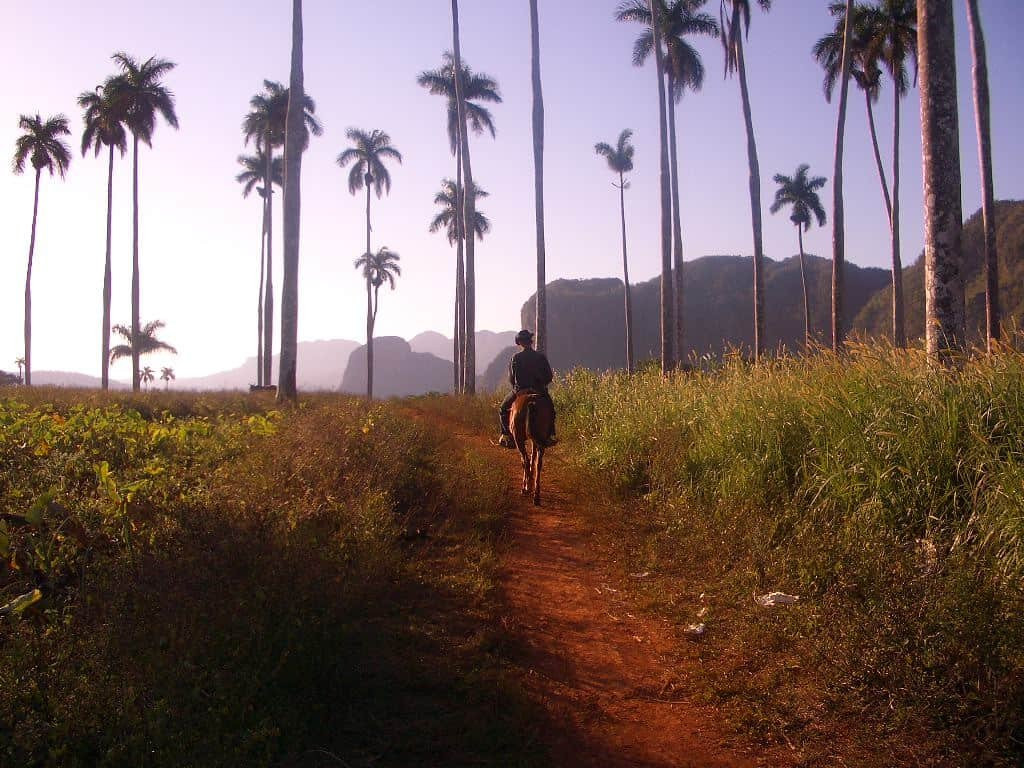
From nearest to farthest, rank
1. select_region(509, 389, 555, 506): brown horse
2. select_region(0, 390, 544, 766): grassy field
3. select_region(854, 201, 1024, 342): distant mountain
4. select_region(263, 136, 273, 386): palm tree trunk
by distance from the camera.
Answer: select_region(0, 390, 544, 766): grassy field < select_region(509, 389, 555, 506): brown horse < select_region(263, 136, 273, 386): palm tree trunk < select_region(854, 201, 1024, 342): distant mountain

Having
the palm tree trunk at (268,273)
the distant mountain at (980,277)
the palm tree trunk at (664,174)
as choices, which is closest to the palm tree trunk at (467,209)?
the palm tree trunk at (664,174)

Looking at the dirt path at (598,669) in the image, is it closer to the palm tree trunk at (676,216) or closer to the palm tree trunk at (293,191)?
the palm tree trunk at (293,191)

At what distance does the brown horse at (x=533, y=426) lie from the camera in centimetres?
901

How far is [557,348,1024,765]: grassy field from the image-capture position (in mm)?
3363

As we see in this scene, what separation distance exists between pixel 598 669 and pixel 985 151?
20437mm

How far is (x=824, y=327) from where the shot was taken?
70.9m

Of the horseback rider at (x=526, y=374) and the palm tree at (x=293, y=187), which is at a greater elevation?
the palm tree at (x=293, y=187)

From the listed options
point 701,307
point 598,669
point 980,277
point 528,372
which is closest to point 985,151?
point 528,372

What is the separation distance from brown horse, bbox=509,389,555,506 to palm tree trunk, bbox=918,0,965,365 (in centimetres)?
459

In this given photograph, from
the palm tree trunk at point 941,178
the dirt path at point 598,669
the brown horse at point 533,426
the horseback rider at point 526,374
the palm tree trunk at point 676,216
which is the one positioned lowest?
the dirt path at point 598,669

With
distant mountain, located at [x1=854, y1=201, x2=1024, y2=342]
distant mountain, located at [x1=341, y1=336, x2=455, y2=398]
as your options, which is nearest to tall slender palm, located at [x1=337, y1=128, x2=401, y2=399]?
distant mountain, located at [x1=854, y1=201, x2=1024, y2=342]

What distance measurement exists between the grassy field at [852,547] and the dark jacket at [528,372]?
1.92 m

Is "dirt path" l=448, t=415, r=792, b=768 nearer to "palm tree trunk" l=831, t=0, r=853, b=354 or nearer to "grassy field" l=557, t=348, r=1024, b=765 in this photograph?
"grassy field" l=557, t=348, r=1024, b=765

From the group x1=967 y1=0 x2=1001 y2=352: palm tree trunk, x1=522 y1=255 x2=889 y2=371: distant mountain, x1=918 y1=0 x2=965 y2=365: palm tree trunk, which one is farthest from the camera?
x1=522 y1=255 x2=889 y2=371: distant mountain
